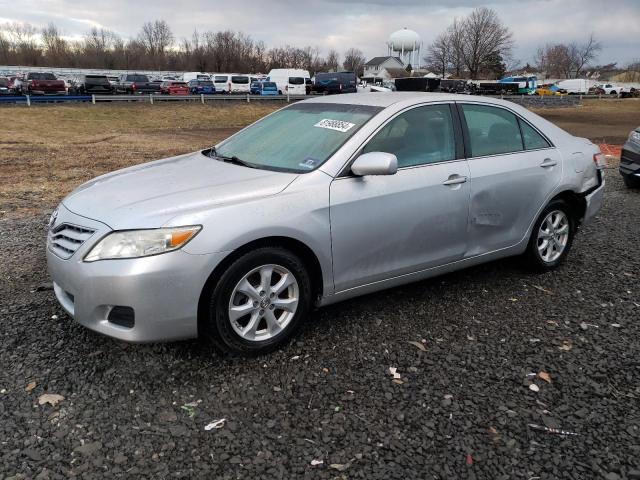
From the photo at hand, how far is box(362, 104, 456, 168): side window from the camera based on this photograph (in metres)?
3.72

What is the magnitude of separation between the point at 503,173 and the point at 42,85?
111 feet

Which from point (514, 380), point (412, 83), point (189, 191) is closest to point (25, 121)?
point (412, 83)

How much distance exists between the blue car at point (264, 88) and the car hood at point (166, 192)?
40.2 meters

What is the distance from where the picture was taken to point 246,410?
2814 millimetres

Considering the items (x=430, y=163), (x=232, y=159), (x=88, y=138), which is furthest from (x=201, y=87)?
(x=430, y=163)

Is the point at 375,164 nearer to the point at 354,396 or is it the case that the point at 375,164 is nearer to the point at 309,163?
the point at 309,163

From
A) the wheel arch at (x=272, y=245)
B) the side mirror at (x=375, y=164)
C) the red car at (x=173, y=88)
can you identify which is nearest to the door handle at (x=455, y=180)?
the side mirror at (x=375, y=164)

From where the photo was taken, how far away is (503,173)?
4211 mm

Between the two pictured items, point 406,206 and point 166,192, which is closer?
point 166,192

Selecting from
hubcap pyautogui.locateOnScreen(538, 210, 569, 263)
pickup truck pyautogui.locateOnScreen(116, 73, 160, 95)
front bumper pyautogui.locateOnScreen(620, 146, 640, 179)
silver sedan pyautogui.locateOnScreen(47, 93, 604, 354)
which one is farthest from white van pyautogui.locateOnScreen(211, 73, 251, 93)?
hubcap pyautogui.locateOnScreen(538, 210, 569, 263)

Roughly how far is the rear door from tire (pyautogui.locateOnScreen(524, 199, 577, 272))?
171 millimetres

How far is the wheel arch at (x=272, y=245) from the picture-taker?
2998 millimetres

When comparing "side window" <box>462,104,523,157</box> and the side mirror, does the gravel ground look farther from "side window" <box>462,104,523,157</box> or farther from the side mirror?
"side window" <box>462,104,523,157</box>

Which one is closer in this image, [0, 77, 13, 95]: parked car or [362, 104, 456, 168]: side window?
[362, 104, 456, 168]: side window
